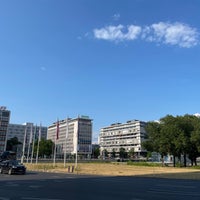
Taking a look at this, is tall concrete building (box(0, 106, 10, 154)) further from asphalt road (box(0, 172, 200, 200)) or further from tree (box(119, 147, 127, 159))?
asphalt road (box(0, 172, 200, 200))

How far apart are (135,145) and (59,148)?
45397 mm

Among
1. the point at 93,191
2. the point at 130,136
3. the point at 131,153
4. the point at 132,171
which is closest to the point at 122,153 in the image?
the point at 131,153

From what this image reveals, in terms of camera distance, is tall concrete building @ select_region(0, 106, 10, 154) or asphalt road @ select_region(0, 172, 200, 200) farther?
tall concrete building @ select_region(0, 106, 10, 154)

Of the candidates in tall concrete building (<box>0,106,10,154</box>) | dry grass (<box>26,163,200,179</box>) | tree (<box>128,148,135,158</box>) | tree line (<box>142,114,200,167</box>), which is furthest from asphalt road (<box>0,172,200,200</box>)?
tree (<box>128,148,135,158</box>)

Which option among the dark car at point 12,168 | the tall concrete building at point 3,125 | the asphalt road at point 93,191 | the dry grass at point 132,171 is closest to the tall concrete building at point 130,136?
the tall concrete building at point 3,125

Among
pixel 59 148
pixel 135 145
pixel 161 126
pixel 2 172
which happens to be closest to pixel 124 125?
pixel 135 145

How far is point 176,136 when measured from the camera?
66.7 meters

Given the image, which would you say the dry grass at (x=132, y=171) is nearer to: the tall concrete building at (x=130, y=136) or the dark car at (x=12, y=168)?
the dark car at (x=12, y=168)

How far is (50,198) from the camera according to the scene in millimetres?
13742

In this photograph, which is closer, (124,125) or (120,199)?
(120,199)

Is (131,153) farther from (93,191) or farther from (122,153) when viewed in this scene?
(93,191)

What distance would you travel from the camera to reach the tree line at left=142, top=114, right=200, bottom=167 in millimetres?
64481

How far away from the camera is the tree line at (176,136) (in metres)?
64.5

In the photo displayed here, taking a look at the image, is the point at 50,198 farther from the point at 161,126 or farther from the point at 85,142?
the point at 85,142
